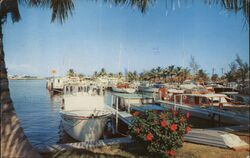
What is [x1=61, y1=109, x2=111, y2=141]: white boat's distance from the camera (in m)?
15.5

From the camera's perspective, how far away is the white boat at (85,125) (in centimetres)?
1550

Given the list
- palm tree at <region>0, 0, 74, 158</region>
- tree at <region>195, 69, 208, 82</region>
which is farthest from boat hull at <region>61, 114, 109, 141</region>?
tree at <region>195, 69, 208, 82</region>

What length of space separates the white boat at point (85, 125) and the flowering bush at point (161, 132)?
820 cm

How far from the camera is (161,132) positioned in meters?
7.45

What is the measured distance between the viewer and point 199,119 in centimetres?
1898

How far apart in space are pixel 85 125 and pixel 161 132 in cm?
906

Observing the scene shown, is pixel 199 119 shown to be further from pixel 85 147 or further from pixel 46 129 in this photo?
pixel 46 129

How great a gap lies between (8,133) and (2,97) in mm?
685

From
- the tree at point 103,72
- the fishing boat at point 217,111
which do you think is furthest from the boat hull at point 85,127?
the tree at point 103,72

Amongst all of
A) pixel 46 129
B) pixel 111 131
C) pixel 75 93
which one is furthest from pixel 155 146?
pixel 46 129

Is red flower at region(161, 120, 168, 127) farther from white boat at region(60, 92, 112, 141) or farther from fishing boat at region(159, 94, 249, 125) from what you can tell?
white boat at region(60, 92, 112, 141)

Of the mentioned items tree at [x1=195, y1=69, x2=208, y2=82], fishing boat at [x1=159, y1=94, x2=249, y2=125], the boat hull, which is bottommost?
the boat hull

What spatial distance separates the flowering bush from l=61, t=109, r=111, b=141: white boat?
8.20 m

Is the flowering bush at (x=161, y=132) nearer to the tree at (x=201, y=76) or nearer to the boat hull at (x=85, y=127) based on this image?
the boat hull at (x=85, y=127)
